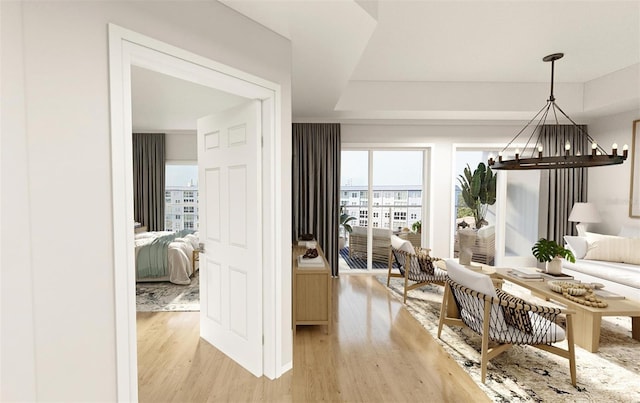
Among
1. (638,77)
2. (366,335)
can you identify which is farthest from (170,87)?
(638,77)

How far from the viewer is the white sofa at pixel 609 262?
3672 millimetres

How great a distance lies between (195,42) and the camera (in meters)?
1.75

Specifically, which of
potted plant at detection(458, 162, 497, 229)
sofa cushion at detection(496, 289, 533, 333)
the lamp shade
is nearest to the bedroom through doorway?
sofa cushion at detection(496, 289, 533, 333)

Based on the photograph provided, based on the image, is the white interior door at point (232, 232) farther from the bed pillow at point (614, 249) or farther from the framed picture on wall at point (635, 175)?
the framed picture on wall at point (635, 175)

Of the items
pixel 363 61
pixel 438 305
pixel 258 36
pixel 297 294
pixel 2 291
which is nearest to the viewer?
pixel 2 291

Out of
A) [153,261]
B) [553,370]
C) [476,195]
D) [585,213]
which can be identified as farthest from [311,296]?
[585,213]

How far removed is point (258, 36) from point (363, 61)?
1.83 meters

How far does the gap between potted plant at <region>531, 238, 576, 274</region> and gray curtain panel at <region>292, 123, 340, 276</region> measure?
269cm

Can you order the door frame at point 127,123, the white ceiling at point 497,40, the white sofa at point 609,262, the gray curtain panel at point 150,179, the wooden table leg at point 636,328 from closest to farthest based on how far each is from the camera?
1. the door frame at point 127,123
2. the white ceiling at point 497,40
3. the wooden table leg at point 636,328
4. the white sofa at point 609,262
5. the gray curtain panel at point 150,179

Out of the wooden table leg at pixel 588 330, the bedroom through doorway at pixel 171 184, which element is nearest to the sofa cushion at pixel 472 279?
the wooden table leg at pixel 588 330

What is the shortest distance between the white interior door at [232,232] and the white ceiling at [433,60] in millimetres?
781

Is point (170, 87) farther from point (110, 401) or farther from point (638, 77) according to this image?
point (638, 77)

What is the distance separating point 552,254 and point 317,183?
124 inches

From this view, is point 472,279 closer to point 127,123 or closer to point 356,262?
point 127,123
